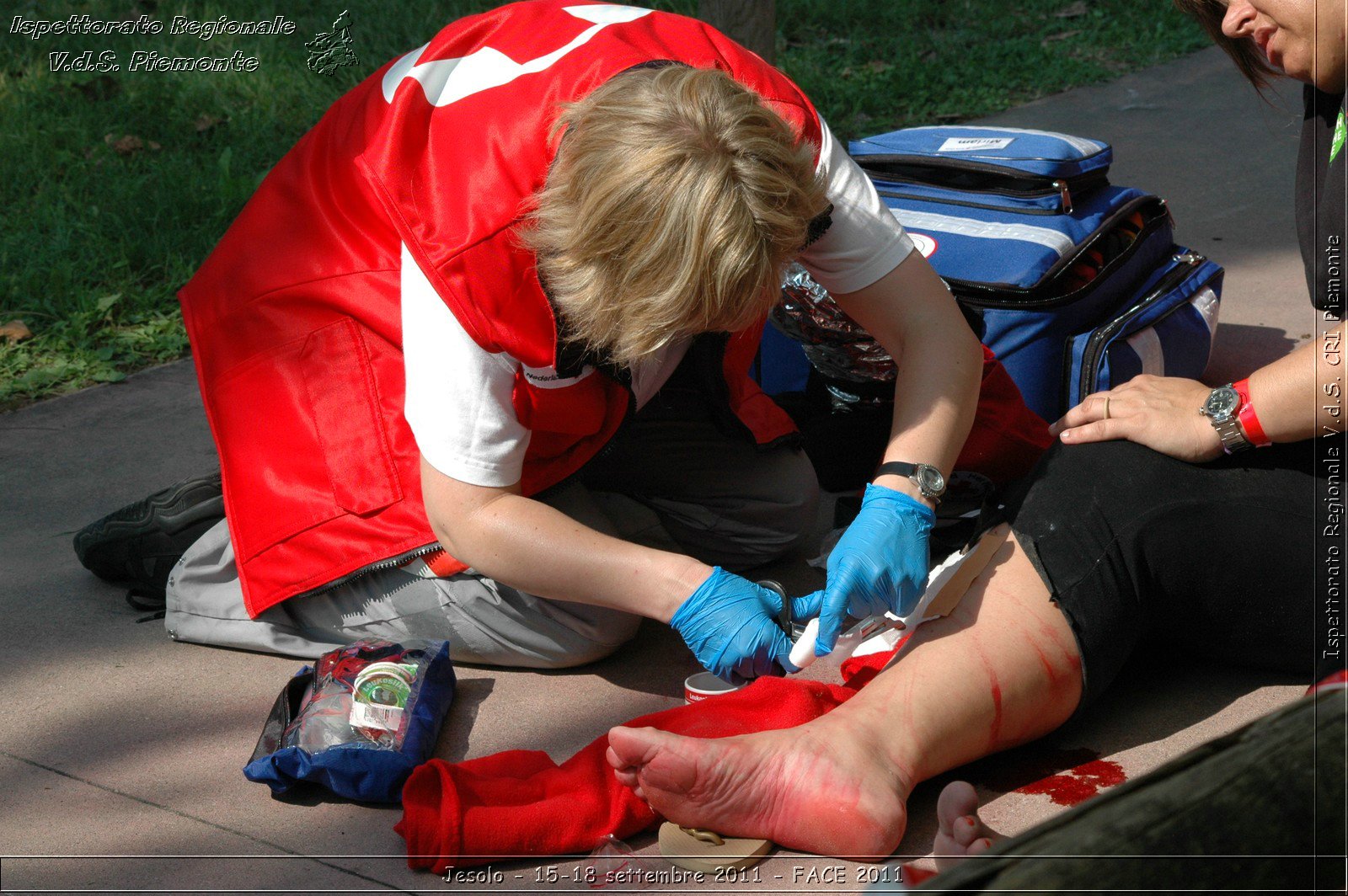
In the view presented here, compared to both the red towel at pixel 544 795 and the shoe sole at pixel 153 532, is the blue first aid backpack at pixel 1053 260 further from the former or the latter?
the shoe sole at pixel 153 532

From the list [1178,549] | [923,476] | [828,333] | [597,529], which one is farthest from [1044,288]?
[597,529]

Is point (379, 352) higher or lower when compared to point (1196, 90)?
higher

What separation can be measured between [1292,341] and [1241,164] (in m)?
1.50

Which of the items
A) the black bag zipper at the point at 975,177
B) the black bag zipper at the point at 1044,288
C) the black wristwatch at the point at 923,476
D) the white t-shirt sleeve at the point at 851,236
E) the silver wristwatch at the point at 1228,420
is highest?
the white t-shirt sleeve at the point at 851,236

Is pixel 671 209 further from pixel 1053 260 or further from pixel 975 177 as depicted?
pixel 975 177

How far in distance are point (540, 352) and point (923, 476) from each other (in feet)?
2.04

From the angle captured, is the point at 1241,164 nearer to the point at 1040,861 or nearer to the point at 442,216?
the point at 442,216

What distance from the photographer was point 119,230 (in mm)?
3840

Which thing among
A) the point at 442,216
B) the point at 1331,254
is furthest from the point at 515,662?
the point at 1331,254

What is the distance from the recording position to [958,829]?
4.91 ft

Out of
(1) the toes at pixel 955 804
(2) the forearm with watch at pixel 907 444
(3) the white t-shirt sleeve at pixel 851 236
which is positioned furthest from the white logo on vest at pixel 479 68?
(1) the toes at pixel 955 804

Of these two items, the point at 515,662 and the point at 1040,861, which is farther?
the point at 515,662

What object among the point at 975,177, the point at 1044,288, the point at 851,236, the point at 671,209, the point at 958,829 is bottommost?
the point at 958,829

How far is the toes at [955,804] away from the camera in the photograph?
152 centimetres
